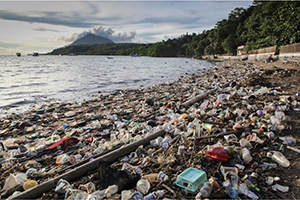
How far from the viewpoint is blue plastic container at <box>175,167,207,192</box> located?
2.14 metres

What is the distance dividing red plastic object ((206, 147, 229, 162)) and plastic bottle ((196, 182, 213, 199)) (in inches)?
21.6

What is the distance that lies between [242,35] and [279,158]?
50.1 metres

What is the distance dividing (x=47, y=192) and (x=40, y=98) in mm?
8587

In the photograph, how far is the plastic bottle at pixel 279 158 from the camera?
2.56 m

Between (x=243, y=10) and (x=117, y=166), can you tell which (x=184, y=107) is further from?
(x=243, y=10)

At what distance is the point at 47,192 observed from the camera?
2416 mm

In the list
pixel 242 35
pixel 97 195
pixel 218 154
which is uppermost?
pixel 242 35

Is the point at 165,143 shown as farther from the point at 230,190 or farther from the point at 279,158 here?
the point at 279,158

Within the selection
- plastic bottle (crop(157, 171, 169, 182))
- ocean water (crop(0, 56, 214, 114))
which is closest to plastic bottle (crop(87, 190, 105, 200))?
plastic bottle (crop(157, 171, 169, 182))

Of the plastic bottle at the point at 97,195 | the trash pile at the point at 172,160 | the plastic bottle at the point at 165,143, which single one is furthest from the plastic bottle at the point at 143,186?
the plastic bottle at the point at 165,143

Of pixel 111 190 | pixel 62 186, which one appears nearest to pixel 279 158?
pixel 111 190

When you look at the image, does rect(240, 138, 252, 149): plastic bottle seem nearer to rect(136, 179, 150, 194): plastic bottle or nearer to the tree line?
rect(136, 179, 150, 194): plastic bottle

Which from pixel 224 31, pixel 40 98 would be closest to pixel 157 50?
pixel 224 31

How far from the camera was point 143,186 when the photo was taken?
2.28 m
